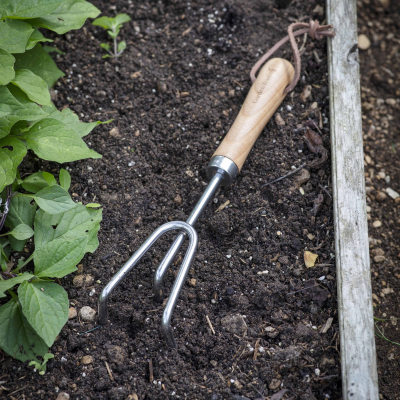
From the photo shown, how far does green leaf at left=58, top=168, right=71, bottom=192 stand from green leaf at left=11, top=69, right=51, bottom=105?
0.31 metres

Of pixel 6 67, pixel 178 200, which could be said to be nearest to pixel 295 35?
pixel 178 200

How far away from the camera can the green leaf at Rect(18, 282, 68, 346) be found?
56.0 inches

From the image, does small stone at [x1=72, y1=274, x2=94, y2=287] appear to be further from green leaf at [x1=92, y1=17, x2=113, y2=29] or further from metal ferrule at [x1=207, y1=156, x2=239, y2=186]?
green leaf at [x1=92, y1=17, x2=113, y2=29]

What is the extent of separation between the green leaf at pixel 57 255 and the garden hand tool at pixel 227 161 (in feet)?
0.57

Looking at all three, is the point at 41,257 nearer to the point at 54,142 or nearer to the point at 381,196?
the point at 54,142

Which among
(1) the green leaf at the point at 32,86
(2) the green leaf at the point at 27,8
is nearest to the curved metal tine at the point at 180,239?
(1) the green leaf at the point at 32,86

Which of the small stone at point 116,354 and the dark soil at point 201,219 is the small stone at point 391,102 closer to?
the dark soil at point 201,219

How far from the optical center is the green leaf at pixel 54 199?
1.66 metres

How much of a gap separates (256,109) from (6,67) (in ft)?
3.64

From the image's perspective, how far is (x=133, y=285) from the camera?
172cm

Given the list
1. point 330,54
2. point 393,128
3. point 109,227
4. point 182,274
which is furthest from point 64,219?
point 393,128

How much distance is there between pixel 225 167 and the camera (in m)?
1.81

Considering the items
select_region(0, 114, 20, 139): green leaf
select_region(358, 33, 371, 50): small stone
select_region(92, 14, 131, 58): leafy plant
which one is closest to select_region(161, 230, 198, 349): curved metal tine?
select_region(0, 114, 20, 139): green leaf

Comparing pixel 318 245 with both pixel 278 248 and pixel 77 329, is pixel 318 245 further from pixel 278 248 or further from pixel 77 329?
→ pixel 77 329
